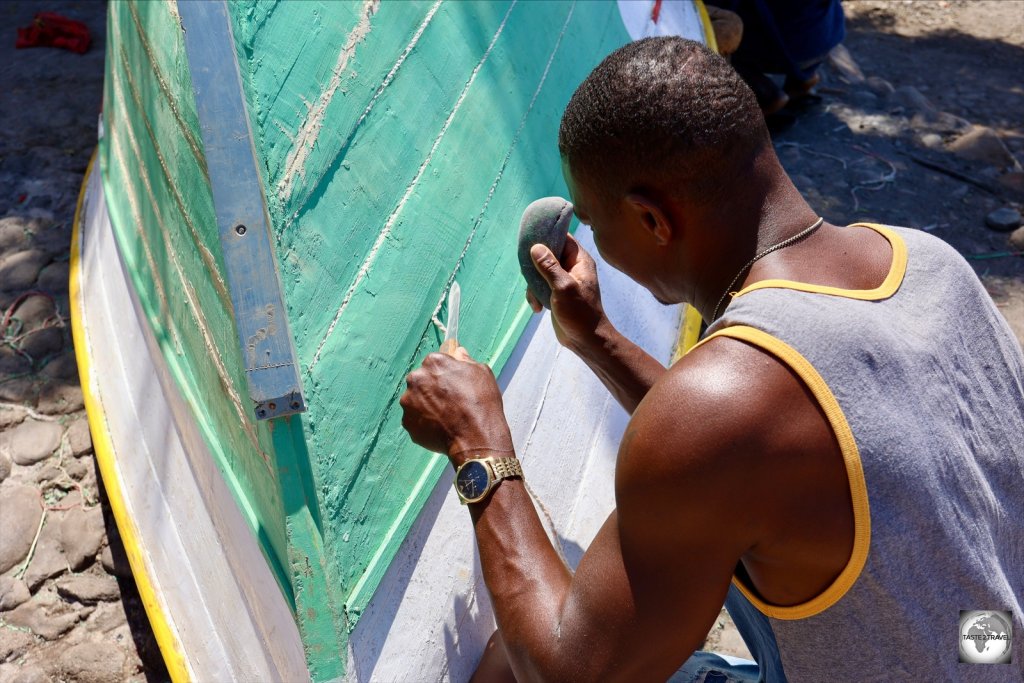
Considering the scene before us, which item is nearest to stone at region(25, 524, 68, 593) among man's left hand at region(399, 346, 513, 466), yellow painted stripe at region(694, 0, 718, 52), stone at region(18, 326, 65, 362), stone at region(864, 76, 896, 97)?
stone at region(18, 326, 65, 362)

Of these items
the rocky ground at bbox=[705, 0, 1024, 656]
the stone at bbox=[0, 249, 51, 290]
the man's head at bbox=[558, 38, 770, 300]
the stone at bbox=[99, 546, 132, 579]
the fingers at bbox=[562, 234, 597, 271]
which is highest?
the man's head at bbox=[558, 38, 770, 300]

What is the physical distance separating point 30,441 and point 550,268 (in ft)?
6.52

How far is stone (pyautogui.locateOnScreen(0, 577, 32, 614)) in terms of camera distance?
241 centimetres

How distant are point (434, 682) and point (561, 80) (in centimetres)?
178

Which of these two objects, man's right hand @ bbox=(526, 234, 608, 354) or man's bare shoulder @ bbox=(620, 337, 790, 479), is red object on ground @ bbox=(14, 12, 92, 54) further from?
man's bare shoulder @ bbox=(620, 337, 790, 479)

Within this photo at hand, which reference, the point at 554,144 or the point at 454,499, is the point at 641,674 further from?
the point at 554,144

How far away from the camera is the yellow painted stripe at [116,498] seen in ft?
6.19

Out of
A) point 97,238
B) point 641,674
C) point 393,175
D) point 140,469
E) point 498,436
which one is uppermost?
point 393,175

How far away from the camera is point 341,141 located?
178 centimetres

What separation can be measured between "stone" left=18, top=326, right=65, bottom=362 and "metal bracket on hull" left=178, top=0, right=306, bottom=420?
1.86m

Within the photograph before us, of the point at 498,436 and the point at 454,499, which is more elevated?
the point at 498,436

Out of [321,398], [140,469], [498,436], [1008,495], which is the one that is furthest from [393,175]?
[1008,495]

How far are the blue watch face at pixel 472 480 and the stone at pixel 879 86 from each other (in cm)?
506

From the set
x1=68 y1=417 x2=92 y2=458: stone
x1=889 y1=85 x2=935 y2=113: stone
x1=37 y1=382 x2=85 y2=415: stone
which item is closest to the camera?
x1=68 y1=417 x2=92 y2=458: stone
